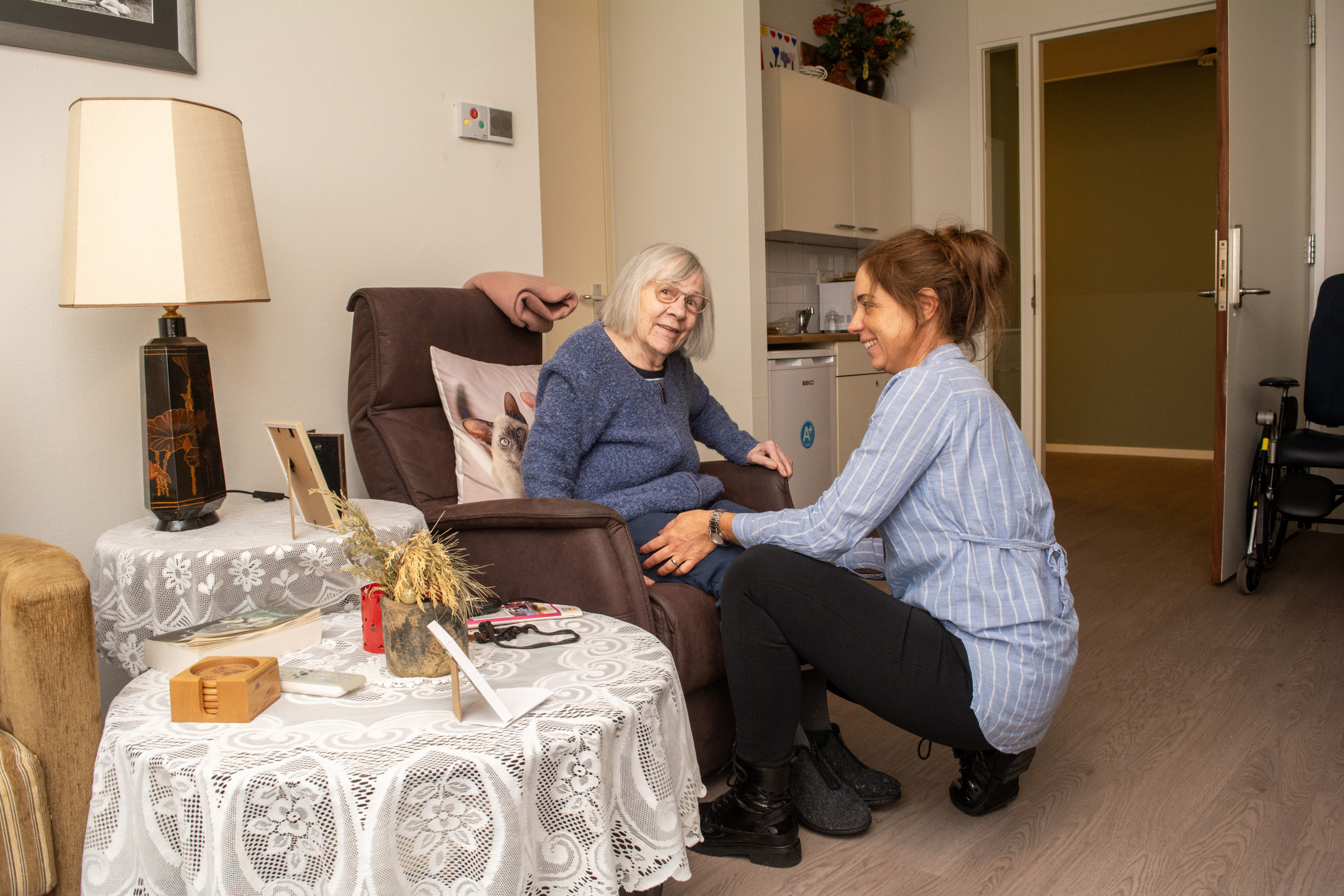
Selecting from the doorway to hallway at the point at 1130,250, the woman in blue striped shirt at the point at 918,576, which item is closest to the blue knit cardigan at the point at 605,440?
the woman in blue striped shirt at the point at 918,576

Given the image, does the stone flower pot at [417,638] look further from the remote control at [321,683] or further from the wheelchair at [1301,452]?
the wheelchair at [1301,452]

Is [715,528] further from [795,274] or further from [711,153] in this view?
[795,274]

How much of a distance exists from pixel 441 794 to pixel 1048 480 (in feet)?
18.3

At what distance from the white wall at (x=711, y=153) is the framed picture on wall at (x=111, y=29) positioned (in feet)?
6.73

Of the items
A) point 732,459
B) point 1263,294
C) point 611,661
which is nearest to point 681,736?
point 611,661

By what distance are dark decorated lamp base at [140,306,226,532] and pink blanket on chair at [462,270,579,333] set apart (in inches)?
33.0

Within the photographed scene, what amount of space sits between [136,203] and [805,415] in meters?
2.94

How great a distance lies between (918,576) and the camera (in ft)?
5.43

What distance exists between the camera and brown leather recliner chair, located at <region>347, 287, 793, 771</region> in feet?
5.75

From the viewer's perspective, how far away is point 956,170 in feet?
16.8

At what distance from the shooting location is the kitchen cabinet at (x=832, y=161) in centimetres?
433

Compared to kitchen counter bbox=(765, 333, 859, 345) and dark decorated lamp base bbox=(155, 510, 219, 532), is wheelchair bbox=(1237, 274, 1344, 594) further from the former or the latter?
dark decorated lamp base bbox=(155, 510, 219, 532)

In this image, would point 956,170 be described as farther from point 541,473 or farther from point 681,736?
point 681,736

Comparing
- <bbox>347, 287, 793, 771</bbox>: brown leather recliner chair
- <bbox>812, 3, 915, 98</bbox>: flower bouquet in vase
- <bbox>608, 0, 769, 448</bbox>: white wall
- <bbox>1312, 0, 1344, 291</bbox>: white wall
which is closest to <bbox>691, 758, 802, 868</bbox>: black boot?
<bbox>347, 287, 793, 771</bbox>: brown leather recliner chair
